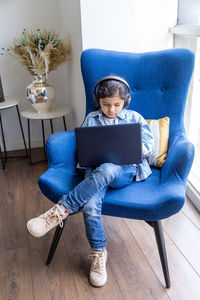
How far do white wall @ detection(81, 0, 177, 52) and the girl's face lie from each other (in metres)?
0.69

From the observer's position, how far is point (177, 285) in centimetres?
144

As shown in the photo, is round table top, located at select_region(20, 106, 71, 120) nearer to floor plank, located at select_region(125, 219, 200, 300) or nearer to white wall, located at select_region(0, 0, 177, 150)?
white wall, located at select_region(0, 0, 177, 150)

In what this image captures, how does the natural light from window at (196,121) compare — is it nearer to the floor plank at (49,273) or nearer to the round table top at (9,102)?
the floor plank at (49,273)

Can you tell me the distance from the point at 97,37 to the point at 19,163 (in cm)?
128

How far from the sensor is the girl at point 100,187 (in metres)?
1.39

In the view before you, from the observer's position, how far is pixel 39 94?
2.43m

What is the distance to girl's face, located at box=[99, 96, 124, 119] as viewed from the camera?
4.94 feet

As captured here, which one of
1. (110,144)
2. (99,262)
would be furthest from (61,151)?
(99,262)

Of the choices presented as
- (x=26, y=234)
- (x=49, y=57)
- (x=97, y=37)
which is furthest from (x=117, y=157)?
(x=49, y=57)

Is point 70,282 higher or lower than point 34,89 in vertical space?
lower

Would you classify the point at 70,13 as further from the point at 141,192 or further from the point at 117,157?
the point at 141,192

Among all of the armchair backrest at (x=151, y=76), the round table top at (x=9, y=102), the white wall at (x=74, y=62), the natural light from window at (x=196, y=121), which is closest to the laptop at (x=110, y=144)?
the armchair backrest at (x=151, y=76)

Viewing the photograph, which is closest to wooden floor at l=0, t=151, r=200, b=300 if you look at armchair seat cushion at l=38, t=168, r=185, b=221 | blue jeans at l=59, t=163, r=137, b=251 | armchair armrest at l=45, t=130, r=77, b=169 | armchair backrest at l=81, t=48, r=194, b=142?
blue jeans at l=59, t=163, r=137, b=251

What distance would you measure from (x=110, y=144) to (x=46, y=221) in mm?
453
